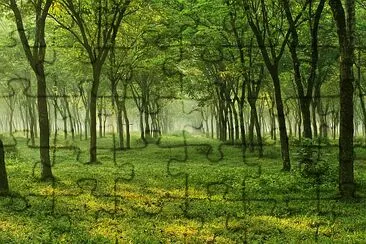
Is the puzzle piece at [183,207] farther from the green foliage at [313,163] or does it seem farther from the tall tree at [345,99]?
the tall tree at [345,99]

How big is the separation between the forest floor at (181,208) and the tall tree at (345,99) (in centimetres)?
76

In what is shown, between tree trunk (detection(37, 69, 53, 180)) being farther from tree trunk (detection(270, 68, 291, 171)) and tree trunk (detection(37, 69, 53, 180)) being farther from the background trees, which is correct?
tree trunk (detection(270, 68, 291, 171))

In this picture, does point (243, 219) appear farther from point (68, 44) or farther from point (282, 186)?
point (68, 44)

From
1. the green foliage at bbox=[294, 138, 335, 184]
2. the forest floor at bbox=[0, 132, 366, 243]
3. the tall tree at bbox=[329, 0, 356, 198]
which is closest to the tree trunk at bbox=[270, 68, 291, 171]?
the forest floor at bbox=[0, 132, 366, 243]

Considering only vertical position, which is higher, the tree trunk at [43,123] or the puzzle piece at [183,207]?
the tree trunk at [43,123]

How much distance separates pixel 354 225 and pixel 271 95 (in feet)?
143

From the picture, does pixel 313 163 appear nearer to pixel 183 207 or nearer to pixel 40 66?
pixel 183 207

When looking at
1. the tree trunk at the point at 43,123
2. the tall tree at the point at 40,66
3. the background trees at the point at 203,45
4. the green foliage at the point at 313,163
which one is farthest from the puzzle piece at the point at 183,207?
the background trees at the point at 203,45

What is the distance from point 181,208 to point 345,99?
6.77 metres

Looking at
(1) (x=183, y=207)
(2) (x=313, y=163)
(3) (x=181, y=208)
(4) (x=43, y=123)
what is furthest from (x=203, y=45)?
(3) (x=181, y=208)

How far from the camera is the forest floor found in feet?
38.5

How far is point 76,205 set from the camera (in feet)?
47.5

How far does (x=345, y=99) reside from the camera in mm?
15844

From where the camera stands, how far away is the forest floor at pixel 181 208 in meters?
11.7
